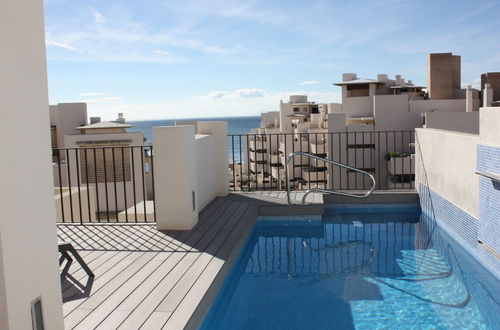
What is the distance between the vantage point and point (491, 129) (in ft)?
16.3

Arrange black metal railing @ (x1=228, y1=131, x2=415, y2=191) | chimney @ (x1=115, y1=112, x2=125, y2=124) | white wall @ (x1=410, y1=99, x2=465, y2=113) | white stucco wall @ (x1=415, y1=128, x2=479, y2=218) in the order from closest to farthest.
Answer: white stucco wall @ (x1=415, y1=128, x2=479, y2=218), black metal railing @ (x1=228, y1=131, x2=415, y2=191), chimney @ (x1=115, y1=112, x2=125, y2=124), white wall @ (x1=410, y1=99, x2=465, y2=113)

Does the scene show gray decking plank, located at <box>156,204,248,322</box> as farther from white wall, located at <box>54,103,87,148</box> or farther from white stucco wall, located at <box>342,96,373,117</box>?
white stucco wall, located at <box>342,96,373,117</box>

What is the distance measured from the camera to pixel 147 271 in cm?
416

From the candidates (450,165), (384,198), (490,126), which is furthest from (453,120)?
(490,126)

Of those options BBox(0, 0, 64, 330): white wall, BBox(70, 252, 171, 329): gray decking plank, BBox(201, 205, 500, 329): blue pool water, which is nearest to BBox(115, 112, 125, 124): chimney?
BBox(201, 205, 500, 329): blue pool water

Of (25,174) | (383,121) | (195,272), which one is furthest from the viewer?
(383,121)

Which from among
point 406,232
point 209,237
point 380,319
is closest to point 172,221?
point 209,237

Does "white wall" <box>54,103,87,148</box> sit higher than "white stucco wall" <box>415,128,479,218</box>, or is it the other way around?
"white wall" <box>54,103,87,148</box>

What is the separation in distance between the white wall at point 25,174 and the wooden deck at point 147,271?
3.46ft

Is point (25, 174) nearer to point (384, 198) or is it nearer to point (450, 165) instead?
point (450, 165)

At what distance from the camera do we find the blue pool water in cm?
392

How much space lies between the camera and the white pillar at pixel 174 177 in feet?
18.0

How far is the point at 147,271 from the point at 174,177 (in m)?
1.63

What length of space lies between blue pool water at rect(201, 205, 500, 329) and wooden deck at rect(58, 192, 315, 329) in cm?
28
